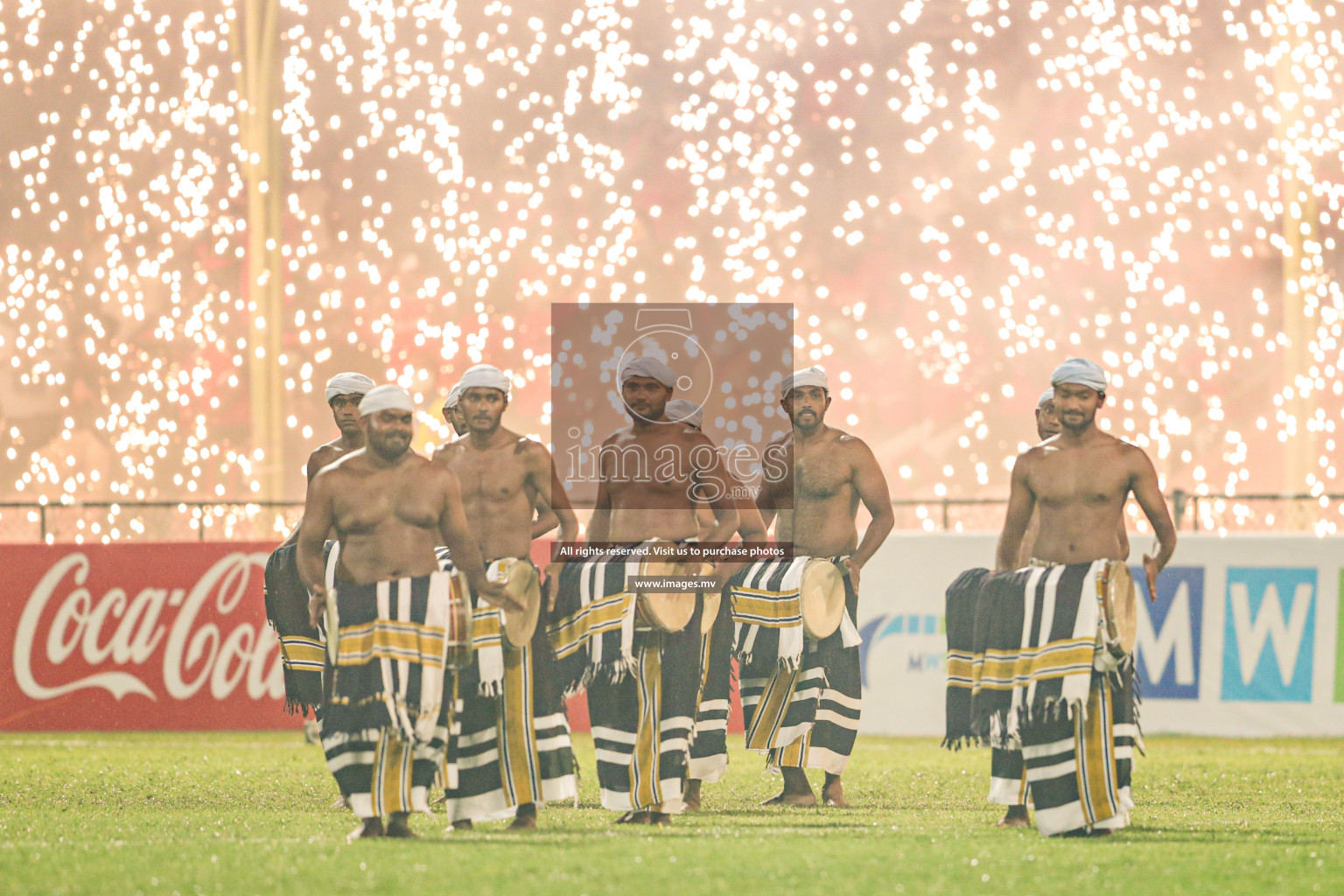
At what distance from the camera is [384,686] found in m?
6.11

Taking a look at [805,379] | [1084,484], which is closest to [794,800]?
[805,379]

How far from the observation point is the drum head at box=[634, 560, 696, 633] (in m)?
6.79

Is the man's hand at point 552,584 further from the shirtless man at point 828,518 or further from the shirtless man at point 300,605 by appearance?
the shirtless man at point 300,605

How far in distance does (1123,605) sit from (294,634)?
404 cm

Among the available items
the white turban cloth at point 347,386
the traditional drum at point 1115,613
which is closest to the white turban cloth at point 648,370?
the white turban cloth at point 347,386

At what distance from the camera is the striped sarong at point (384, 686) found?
241 inches

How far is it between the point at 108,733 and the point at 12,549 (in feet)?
5.07

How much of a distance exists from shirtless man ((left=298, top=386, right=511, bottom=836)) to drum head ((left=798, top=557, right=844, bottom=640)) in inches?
82.5

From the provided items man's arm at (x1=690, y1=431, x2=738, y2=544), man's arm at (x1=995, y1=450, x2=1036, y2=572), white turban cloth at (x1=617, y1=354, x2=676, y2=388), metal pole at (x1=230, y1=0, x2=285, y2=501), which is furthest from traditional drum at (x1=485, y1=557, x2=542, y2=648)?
metal pole at (x1=230, y1=0, x2=285, y2=501)

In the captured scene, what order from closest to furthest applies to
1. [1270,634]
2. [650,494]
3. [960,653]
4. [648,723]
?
[648,723] < [650,494] < [960,653] < [1270,634]

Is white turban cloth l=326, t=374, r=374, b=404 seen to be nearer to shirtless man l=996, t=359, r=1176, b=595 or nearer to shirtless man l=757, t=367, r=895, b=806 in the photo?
shirtless man l=757, t=367, r=895, b=806

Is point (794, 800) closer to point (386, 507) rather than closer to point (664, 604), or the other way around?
point (664, 604)

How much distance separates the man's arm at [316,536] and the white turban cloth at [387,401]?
12.5 inches

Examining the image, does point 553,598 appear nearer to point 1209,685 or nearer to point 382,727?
point 382,727
